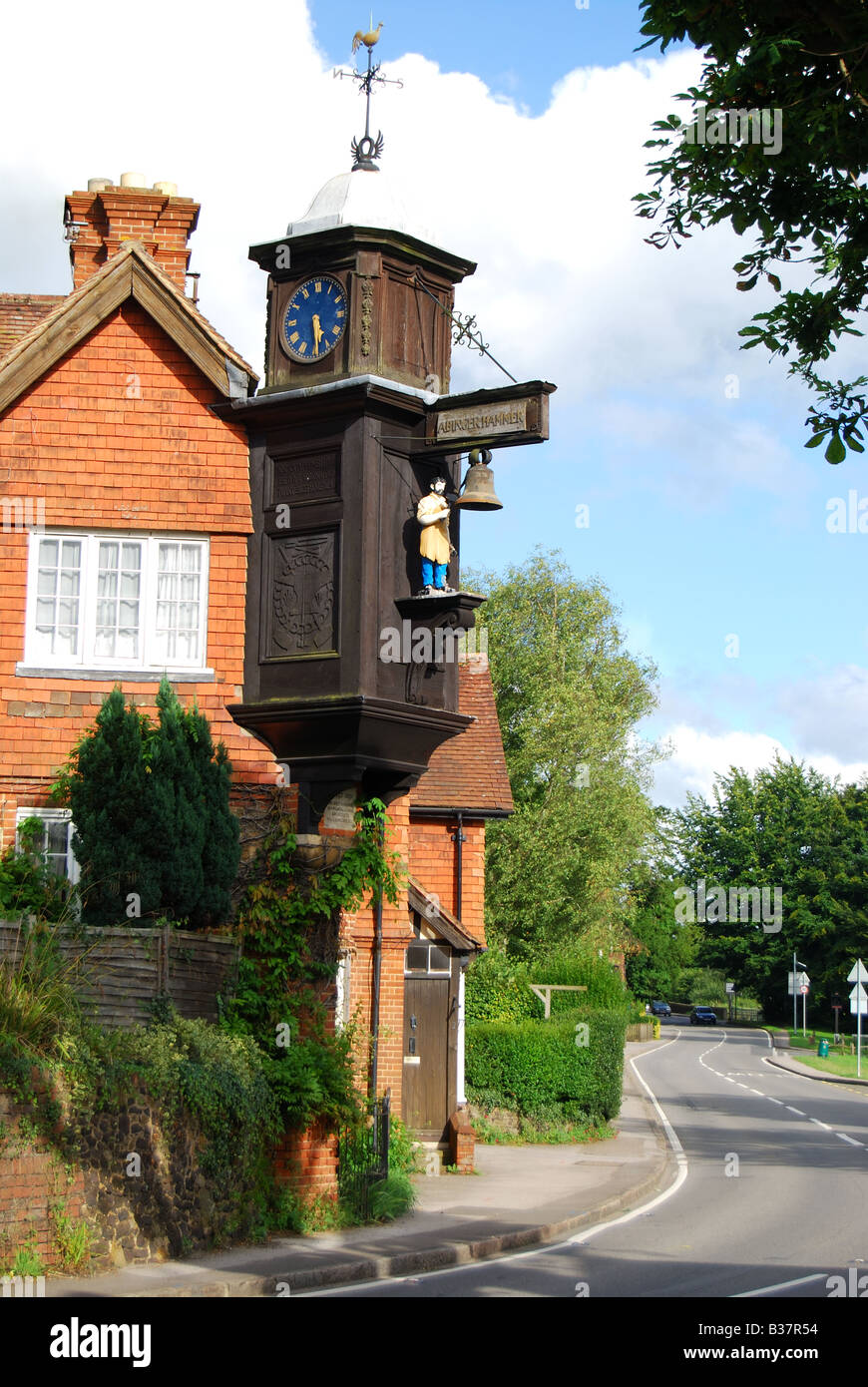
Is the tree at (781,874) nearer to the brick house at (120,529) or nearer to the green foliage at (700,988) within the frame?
the green foliage at (700,988)

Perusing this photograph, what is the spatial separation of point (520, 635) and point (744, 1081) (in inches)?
613

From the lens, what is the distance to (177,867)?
13359 mm

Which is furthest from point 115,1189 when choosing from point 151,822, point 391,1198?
point 391,1198

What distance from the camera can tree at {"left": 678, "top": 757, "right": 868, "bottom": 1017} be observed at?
254ft

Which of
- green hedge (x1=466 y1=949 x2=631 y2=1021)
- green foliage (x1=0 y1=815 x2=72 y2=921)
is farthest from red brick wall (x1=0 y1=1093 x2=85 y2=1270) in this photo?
green hedge (x1=466 y1=949 x2=631 y2=1021)

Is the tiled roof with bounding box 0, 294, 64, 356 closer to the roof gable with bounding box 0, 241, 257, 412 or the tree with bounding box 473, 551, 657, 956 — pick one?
the roof gable with bounding box 0, 241, 257, 412

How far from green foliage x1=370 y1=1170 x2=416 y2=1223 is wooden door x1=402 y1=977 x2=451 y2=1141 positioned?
553cm

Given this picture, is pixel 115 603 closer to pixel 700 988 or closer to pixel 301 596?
pixel 301 596

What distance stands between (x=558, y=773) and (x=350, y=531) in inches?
1106

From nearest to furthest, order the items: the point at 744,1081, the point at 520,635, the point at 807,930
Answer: the point at 744,1081
the point at 520,635
the point at 807,930

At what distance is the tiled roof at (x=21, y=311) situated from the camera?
1867cm

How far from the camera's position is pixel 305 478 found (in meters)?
15.5

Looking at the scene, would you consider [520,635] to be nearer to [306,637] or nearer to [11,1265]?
[306,637]
